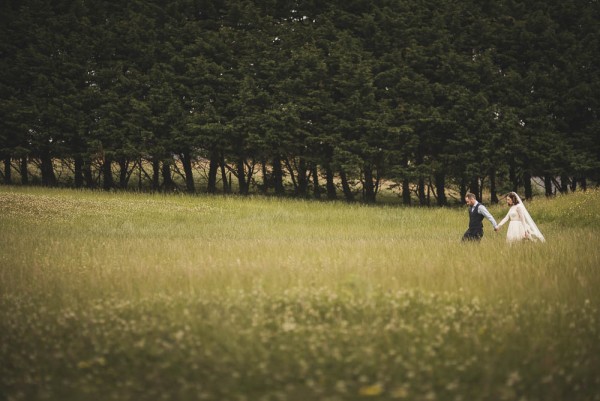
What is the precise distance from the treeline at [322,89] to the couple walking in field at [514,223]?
595 inches

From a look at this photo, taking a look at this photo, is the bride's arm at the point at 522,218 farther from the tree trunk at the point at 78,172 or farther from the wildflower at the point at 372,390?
the tree trunk at the point at 78,172

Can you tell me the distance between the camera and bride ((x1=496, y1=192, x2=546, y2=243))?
492 inches

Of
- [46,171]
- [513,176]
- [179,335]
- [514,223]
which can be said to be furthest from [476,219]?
[46,171]

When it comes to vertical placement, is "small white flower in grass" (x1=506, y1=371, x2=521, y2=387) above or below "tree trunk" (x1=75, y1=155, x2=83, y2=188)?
below

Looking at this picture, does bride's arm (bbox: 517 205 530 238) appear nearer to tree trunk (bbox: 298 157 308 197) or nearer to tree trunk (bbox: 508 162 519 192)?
tree trunk (bbox: 508 162 519 192)

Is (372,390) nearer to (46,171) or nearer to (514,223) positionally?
(514,223)

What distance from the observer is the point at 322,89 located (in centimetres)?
3081

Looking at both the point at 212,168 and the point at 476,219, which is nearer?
the point at 476,219

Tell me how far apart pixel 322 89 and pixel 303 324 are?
87.3 feet

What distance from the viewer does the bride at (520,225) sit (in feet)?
41.0

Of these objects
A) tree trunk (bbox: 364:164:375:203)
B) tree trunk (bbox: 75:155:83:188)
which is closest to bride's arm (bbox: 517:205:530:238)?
tree trunk (bbox: 364:164:375:203)

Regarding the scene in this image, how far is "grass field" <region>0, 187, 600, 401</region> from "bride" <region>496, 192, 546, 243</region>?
1461 millimetres

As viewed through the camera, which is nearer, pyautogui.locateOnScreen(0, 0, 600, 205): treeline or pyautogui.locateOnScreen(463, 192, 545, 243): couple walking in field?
pyautogui.locateOnScreen(463, 192, 545, 243): couple walking in field

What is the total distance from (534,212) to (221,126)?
19.0 m
